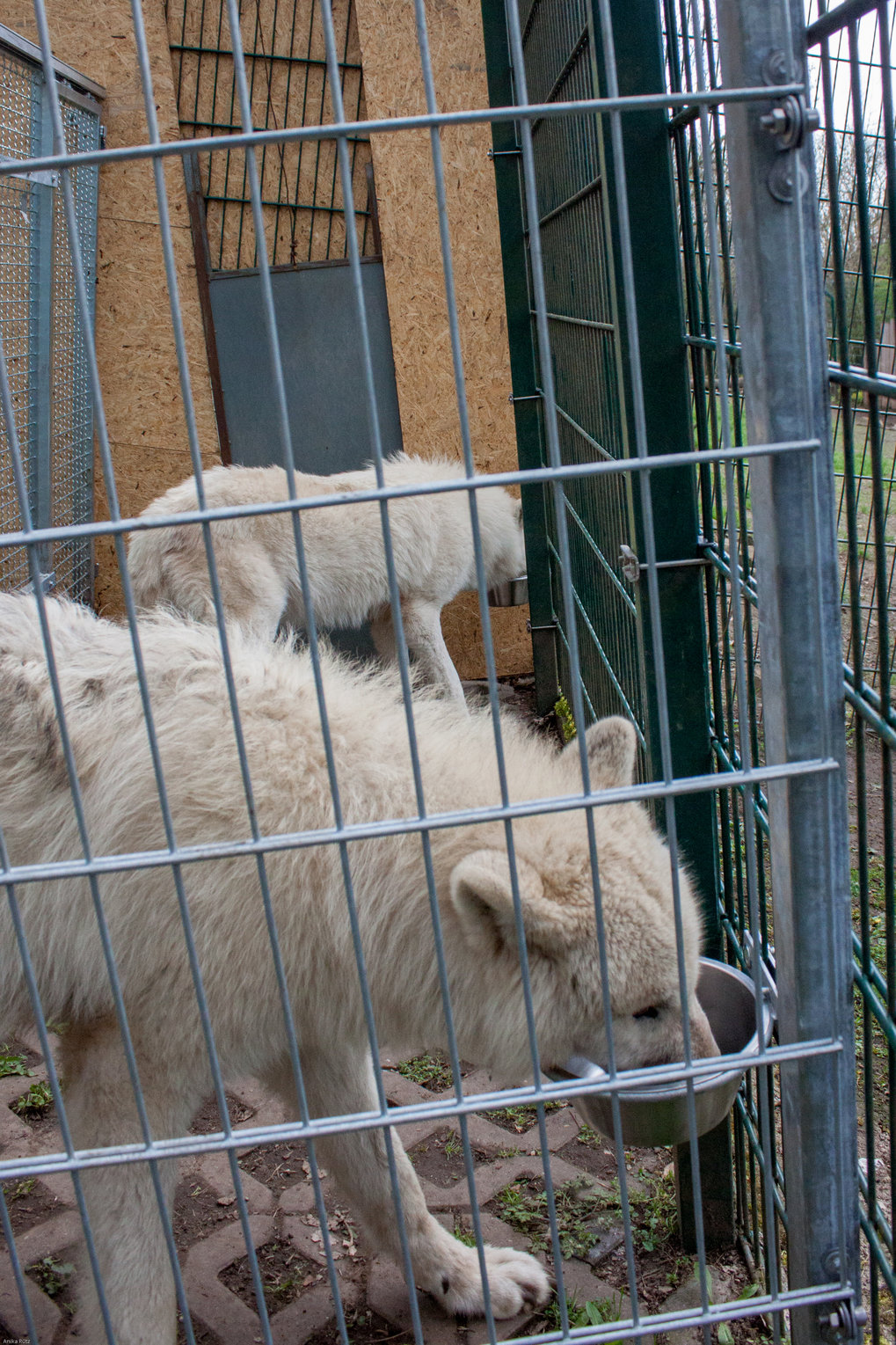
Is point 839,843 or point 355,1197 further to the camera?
point 355,1197

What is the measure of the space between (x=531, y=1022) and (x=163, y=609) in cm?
158

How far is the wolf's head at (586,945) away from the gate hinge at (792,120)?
1177 millimetres

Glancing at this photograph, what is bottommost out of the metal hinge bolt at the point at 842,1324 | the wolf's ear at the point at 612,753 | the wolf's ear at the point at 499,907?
the metal hinge bolt at the point at 842,1324

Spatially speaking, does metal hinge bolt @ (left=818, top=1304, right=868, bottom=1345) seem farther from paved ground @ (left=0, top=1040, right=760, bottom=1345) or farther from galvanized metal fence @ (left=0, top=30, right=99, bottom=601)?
galvanized metal fence @ (left=0, top=30, right=99, bottom=601)

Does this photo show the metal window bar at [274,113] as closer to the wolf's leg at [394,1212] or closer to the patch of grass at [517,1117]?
the patch of grass at [517,1117]

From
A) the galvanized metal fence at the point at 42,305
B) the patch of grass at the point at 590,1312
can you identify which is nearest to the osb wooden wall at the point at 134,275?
the galvanized metal fence at the point at 42,305

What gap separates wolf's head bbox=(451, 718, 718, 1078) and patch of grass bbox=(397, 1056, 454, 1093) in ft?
5.08

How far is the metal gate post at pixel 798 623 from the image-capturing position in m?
1.54

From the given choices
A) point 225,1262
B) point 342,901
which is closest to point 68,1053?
point 342,901

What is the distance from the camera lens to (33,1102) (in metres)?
3.62

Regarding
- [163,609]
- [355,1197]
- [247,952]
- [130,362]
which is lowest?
[355,1197]

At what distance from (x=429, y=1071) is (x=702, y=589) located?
208cm

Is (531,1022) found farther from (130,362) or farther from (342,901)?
(130,362)

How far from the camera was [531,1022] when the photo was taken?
5.71ft
